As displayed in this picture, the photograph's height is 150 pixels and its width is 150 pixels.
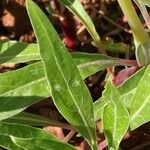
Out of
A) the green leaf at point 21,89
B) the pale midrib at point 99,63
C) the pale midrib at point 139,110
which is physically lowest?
the pale midrib at point 139,110

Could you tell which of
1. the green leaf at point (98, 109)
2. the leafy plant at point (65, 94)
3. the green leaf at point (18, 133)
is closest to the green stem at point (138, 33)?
the leafy plant at point (65, 94)

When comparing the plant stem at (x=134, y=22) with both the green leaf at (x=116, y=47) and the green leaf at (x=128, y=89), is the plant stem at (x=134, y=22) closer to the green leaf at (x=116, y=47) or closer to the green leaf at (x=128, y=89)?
the green leaf at (x=128, y=89)

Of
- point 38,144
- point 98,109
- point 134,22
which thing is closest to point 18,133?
point 38,144

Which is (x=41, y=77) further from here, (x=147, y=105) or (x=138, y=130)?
(x=138, y=130)

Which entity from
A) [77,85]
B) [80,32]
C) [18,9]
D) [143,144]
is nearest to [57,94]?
[77,85]

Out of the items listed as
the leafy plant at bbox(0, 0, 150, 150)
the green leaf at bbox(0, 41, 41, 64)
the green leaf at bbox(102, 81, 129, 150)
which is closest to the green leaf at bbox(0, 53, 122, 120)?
the leafy plant at bbox(0, 0, 150, 150)

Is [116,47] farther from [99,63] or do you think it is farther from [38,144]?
[38,144]

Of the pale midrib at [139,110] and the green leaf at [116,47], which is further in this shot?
the green leaf at [116,47]
